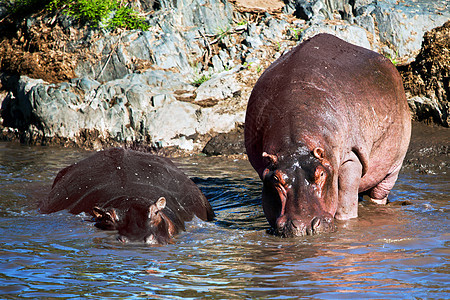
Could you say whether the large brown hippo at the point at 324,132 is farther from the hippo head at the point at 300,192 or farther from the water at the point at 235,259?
the water at the point at 235,259

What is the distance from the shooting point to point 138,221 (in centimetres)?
545

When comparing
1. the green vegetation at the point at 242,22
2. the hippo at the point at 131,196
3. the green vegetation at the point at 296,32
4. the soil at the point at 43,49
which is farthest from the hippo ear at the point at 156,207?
the green vegetation at the point at 242,22

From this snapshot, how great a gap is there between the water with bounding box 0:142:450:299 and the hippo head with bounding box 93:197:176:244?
0.11 m

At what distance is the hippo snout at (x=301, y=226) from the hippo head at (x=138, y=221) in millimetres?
1060

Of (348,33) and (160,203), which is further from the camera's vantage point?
(348,33)

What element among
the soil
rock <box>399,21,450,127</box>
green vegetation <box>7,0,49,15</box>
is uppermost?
green vegetation <box>7,0,49,15</box>

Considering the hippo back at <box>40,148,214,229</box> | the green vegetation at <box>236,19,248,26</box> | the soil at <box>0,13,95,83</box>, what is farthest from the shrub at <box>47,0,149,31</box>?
the hippo back at <box>40,148,214,229</box>

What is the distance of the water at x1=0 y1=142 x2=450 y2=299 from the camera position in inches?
152

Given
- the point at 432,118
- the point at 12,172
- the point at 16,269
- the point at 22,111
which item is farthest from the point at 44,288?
the point at 22,111

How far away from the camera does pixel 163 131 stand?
37.5 feet

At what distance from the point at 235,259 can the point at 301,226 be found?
66 centimetres

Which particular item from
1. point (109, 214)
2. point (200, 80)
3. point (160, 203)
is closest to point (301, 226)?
point (160, 203)

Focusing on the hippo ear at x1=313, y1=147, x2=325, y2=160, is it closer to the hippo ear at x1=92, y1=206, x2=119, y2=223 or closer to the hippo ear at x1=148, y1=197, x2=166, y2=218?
the hippo ear at x1=148, y1=197, x2=166, y2=218

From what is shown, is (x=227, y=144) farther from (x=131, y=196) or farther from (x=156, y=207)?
(x=156, y=207)
